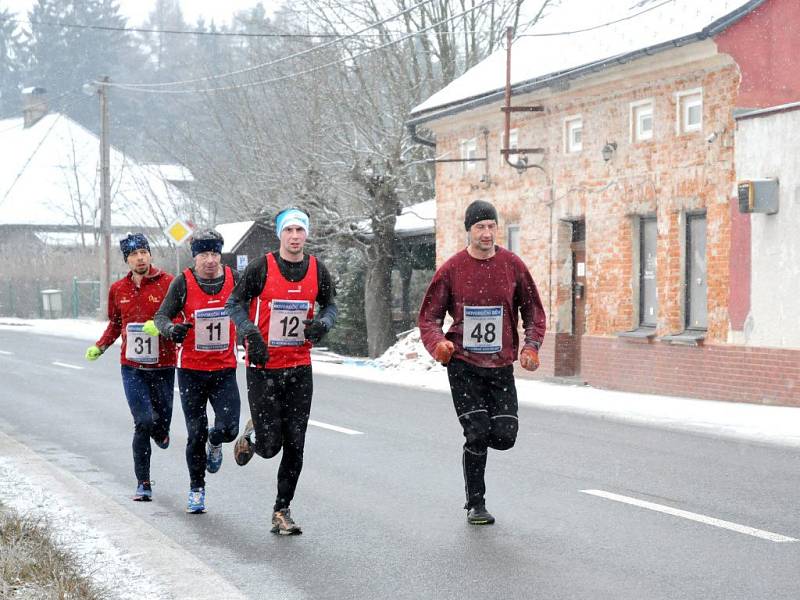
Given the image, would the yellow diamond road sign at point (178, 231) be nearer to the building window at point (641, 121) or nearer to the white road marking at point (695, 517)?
the building window at point (641, 121)

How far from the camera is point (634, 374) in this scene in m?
19.4

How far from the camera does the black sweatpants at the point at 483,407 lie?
789 centimetres

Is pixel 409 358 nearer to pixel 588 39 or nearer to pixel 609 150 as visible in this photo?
pixel 609 150

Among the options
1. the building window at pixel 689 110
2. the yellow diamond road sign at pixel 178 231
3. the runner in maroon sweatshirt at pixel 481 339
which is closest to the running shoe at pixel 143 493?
the runner in maroon sweatshirt at pixel 481 339

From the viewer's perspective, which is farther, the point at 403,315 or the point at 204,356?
the point at 403,315

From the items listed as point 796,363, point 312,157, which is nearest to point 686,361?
point 796,363

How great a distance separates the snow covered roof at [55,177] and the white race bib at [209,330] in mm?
50641

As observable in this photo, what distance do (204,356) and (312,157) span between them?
23572 mm

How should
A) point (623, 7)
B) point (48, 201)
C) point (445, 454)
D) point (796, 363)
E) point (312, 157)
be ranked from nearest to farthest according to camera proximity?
1. point (445, 454)
2. point (796, 363)
3. point (623, 7)
4. point (312, 157)
5. point (48, 201)

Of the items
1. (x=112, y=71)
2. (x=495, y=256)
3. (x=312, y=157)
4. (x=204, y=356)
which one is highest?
(x=112, y=71)

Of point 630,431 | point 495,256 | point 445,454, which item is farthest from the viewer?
point 630,431

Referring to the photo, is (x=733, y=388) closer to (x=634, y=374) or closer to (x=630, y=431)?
(x=634, y=374)

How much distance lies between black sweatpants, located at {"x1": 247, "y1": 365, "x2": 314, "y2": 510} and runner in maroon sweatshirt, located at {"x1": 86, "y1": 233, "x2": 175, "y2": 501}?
4.35ft

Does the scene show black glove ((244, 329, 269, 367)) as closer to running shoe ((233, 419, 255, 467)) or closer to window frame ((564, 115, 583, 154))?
running shoe ((233, 419, 255, 467))
